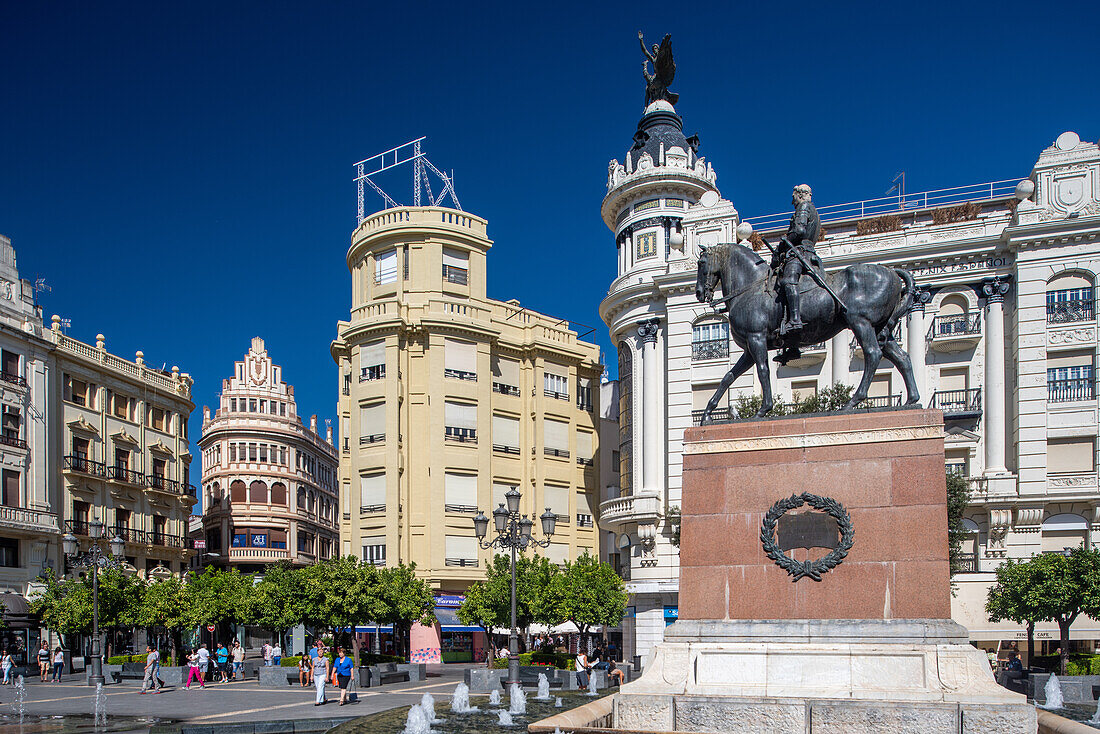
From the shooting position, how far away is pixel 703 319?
4719 cm

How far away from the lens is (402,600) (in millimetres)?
41188

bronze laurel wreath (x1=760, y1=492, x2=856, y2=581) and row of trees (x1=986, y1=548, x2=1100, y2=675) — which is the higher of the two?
bronze laurel wreath (x1=760, y1=492, x2=856, y2=581)

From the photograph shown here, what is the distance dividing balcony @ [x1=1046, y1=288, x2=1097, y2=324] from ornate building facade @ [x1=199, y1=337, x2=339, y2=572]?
57.0m

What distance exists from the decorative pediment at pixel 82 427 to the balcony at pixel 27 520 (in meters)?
5.16

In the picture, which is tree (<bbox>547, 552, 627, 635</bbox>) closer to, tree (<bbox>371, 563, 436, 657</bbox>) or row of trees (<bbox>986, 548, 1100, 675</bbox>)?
tree (<bbox>371, 563, 436, 657</bbox>)

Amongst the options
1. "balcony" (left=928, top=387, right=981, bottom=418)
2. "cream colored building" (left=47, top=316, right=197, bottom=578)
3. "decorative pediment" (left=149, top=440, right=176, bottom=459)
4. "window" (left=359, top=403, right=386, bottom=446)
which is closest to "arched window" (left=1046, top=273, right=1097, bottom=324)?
"balcony" (left=928, top=387, right=981, bottom=418)

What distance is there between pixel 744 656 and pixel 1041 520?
1220 inches

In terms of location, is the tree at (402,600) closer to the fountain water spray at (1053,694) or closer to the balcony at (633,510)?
the balcony at (633,510)

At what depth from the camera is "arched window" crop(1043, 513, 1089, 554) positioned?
131ft

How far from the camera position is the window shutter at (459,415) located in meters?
54.9

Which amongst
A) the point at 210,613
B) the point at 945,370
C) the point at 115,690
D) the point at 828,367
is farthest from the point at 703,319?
the point at 115,690

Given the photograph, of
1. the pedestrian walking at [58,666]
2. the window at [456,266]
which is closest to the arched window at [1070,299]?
the window at [456,266]

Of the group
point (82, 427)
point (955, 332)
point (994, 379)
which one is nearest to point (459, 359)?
point (82, 427)

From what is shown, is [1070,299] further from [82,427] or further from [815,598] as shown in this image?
[82,427]
